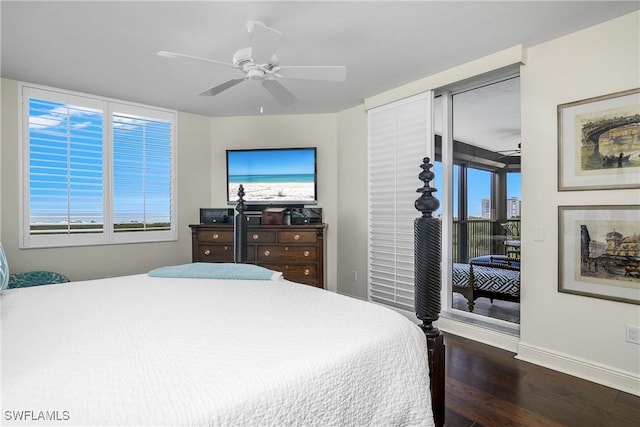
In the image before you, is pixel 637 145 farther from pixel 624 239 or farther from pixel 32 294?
pixel 32 294

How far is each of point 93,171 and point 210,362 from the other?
373cm

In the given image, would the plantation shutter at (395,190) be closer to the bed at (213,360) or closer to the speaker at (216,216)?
the speaker at (216,216)

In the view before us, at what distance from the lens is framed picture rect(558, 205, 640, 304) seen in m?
2.18

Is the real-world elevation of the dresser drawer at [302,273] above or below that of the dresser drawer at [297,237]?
below

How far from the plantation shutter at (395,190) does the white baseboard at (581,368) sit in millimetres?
1132

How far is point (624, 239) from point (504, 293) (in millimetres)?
1143

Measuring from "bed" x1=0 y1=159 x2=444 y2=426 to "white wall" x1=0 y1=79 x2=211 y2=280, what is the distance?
232cm

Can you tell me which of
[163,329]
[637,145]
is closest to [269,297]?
[163,329]

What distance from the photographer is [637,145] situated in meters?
2.17

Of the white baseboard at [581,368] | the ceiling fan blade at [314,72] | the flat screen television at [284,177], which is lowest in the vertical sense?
the white baseboard at [581,368]

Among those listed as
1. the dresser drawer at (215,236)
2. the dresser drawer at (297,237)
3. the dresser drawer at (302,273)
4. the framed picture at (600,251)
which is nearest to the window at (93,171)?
the dresser drawer at (215,236)

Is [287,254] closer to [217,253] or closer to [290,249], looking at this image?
[290,249]

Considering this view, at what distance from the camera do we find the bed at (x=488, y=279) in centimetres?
310

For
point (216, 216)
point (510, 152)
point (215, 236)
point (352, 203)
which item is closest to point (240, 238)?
point (215, 236)
